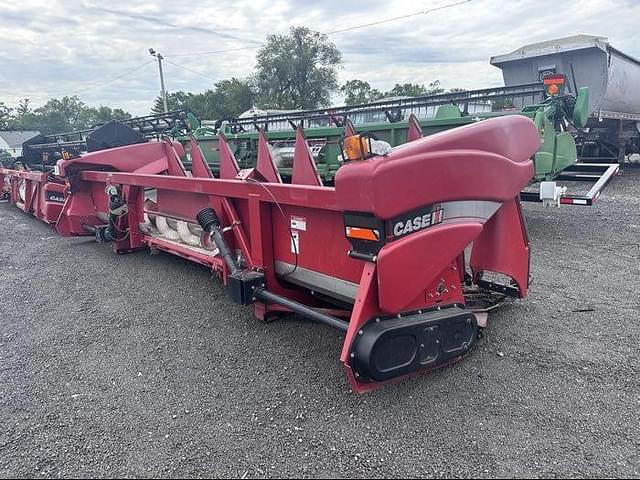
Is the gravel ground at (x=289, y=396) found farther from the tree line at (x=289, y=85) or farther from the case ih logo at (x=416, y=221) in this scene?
the tree line at (x=289, y=85)

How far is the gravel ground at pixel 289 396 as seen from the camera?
5.98 feet

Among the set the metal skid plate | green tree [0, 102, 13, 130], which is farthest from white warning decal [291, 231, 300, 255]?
green tree [0, 102, 13, 130]

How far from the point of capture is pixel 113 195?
4.62 metres

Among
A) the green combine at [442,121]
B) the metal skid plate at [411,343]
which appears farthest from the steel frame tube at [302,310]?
the green combine at [442,121]

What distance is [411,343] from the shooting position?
2.11 m

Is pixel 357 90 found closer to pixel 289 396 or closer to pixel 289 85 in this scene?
pixel 289 85

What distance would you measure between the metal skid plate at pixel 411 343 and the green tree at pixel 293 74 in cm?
4263

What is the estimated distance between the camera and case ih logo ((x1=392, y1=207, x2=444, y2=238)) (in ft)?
6.38

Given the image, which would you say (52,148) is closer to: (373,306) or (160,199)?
(160,199)

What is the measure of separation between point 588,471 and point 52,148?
10.1 meters

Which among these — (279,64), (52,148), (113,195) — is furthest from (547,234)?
(279,64)

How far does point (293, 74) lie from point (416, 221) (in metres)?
44.4

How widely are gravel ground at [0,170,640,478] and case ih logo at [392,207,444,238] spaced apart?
831mm

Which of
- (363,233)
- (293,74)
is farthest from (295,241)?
(293,74)
